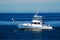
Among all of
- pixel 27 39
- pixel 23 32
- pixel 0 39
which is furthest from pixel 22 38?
pixel 23 32

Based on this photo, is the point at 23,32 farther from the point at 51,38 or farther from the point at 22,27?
the point at 51,38

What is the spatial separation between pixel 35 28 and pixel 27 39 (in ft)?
9.81

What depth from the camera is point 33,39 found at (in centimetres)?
1165

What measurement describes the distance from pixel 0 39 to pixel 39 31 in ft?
13.1

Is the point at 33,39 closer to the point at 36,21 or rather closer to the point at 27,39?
the point at 27,39

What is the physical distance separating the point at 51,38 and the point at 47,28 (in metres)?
2.89

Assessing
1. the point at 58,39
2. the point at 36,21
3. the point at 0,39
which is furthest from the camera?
the point at 36,21

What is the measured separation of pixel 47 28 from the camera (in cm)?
1488

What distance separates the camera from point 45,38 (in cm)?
1204

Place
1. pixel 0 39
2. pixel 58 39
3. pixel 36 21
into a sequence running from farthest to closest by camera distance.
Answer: pixel 36 21 < pixel 58 39 < pixel 0 39

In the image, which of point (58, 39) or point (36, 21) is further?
point (36, 21)

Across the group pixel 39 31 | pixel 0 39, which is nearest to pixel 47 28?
pixel 39 31

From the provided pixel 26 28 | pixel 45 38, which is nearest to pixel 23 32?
pixel 26 28

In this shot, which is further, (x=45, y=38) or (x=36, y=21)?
(x=36, y=21)
